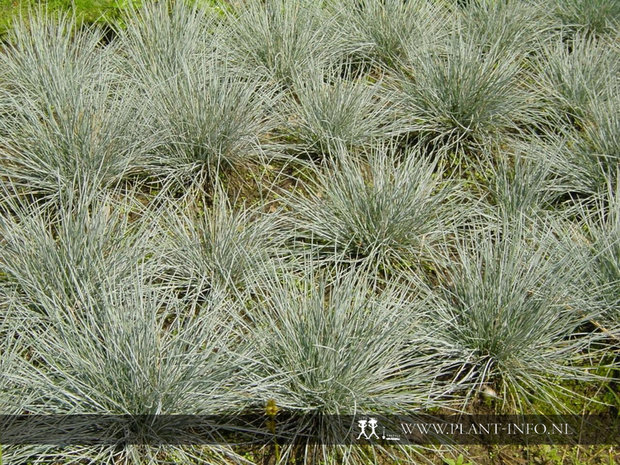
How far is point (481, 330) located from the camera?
255 centimetres

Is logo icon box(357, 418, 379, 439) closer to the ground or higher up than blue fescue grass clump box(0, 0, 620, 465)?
closer to the ground

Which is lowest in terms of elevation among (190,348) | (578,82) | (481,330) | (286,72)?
(190,348)

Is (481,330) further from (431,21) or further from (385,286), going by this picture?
(431,21)

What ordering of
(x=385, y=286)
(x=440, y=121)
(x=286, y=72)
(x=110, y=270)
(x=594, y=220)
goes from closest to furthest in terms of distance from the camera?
(x=110, y=270), (x=385, y=286), (x=594, y=220), (x=440, y=121), (x=286, y=72)

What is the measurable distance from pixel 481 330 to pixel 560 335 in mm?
422

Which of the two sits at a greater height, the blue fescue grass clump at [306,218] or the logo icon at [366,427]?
the blue fescue grass clump at [306,218]

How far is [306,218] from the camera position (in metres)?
3.15

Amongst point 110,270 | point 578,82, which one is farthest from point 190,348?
point 578,82

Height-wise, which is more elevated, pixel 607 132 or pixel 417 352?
pixel 607 132

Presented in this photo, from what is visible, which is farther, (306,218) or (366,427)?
(306,218)

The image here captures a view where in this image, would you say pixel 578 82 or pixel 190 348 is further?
pixel 578 82

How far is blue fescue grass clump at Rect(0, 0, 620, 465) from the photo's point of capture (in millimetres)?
2334

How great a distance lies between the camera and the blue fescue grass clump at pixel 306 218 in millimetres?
2334

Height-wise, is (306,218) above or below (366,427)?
above
